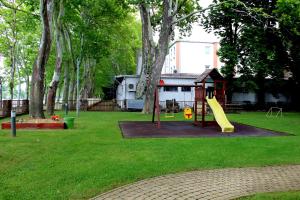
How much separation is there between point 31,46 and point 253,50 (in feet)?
97.7

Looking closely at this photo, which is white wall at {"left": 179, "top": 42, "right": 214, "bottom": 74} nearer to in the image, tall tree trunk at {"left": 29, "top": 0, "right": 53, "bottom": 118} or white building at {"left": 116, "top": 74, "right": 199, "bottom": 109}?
white building at {"left": 116, "top": 74, "right": 199, "bottom": 109}

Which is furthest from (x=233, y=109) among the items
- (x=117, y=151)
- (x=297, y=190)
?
(x=297, y=190)

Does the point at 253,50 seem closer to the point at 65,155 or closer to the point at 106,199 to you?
the point at 65,155

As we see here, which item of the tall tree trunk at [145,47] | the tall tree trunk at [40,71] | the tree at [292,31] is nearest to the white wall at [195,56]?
the tree at [292,31]

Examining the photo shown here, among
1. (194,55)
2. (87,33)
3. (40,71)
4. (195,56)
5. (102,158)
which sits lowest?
(102,158)

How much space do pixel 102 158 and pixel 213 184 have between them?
11.4ft

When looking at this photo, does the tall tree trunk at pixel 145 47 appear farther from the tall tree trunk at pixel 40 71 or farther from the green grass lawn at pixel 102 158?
A: the green grass lawn at pixel 102 158

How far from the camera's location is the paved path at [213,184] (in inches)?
235

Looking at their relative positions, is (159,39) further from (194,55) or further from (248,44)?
(194,55)

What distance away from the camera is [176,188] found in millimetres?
6367

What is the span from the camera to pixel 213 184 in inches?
263

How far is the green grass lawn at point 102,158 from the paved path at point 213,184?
0.41 meters

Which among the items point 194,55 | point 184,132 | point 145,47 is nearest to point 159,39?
point 145,47

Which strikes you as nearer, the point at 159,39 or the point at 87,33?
the point at 159,39
